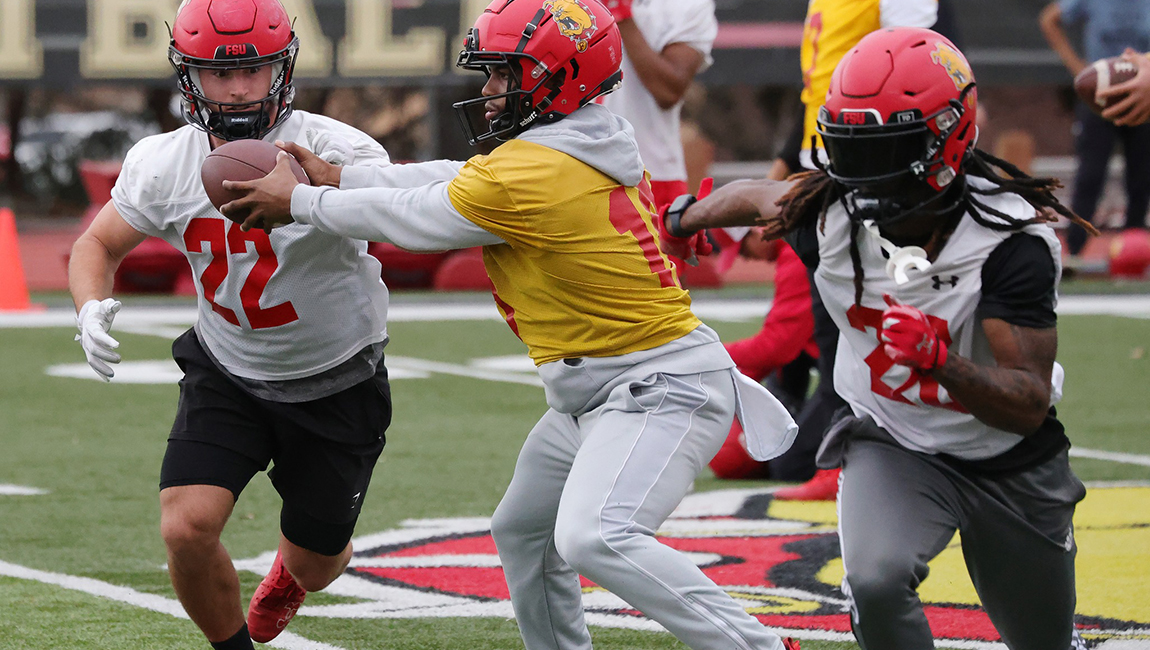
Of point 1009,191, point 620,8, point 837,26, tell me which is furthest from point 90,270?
point 837,26

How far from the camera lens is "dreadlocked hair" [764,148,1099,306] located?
3.54 metres

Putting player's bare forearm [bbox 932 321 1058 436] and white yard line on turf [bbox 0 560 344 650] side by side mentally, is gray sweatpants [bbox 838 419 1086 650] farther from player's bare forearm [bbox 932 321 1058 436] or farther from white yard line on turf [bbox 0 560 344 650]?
white yard line on turf [bbox 0 560 344 650]

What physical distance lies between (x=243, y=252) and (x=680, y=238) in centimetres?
119

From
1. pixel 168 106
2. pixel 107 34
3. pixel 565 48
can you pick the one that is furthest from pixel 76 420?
pixel 168 106

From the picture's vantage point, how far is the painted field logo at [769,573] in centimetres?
450

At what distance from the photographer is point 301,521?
440 centimetres

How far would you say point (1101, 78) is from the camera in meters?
4.91

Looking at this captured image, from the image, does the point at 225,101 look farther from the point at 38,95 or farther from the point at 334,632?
the point at 38,95

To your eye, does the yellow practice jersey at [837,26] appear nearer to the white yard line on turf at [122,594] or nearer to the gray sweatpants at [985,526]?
the gray sweatpants at [985,526]

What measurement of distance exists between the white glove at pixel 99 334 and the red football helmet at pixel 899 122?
182 centimetres

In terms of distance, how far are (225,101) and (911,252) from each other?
6.18 ft

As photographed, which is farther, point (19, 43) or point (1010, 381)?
point (19, 43)

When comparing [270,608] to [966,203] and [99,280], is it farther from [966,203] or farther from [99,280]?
[966,203]

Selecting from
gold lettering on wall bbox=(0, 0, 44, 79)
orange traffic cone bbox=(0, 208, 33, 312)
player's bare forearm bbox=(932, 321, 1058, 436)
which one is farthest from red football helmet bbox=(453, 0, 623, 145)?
gold lettering on wall bbox=(0, 0, 44, 79)
